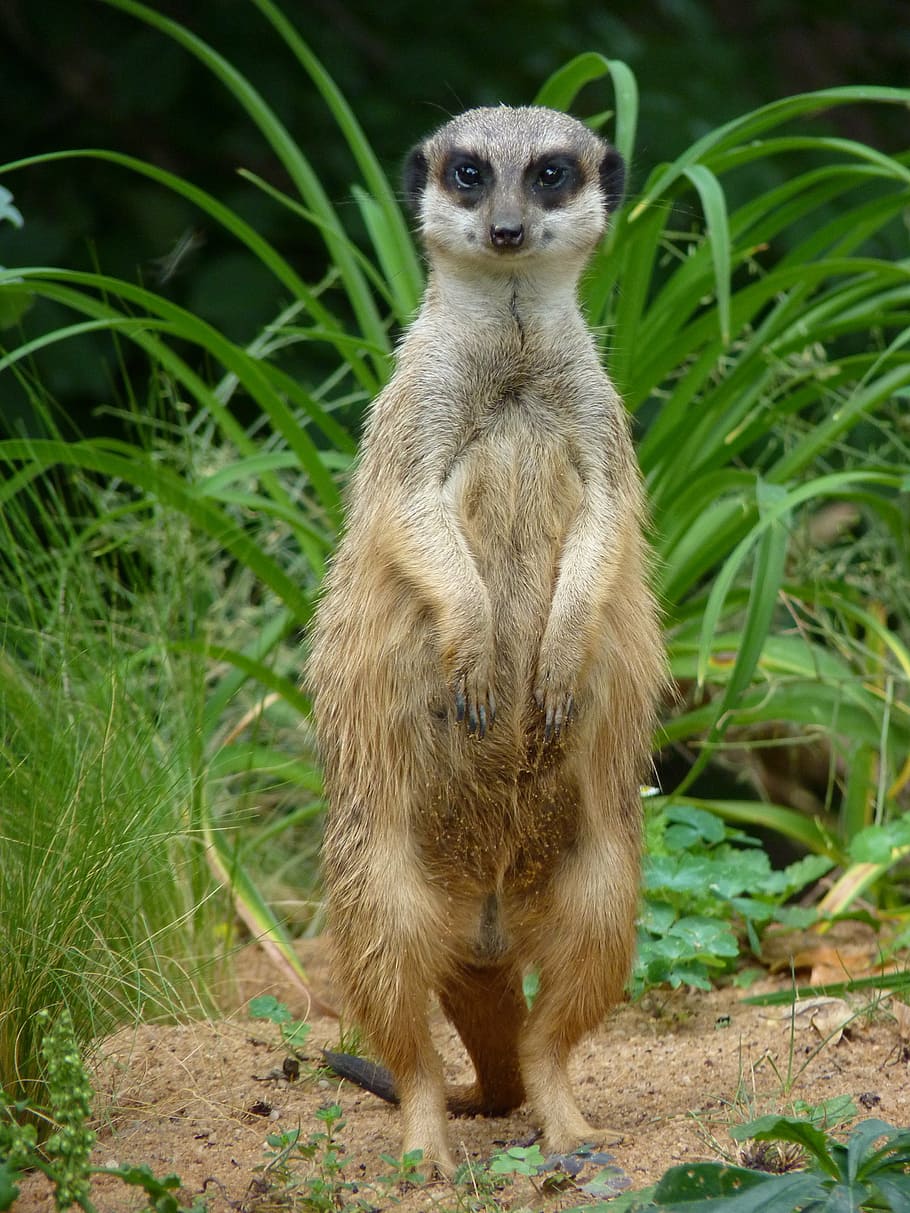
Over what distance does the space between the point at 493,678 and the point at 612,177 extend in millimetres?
1147

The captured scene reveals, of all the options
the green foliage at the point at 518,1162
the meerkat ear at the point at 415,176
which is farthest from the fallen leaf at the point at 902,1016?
the meerkat ear at the point at 415,176

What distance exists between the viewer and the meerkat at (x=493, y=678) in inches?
103

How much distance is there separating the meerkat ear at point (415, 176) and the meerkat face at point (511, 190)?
7cm

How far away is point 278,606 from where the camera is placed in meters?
4.66

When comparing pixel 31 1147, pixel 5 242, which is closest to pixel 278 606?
pixel 5 242

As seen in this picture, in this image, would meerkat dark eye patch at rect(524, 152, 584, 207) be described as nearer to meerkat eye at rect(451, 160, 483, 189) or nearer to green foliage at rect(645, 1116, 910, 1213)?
meerkat eye at rect(451, 160, 483, 189)

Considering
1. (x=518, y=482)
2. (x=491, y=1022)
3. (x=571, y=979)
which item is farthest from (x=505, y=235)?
(x=491, y=1022)

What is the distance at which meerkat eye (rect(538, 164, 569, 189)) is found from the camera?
113 inches

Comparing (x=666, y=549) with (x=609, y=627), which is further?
(x=666, y=549)

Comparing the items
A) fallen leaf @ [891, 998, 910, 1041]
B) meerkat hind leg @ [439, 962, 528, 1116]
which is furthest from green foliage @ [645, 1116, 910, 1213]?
fallen leaf @ [891, 998, 910, 1041]

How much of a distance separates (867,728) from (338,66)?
9.61 feet

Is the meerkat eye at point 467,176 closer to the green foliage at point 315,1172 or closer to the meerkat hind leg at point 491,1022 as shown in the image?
the meerkat hind leg at point 491,1022

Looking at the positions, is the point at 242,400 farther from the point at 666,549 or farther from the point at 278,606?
the point at 666,549

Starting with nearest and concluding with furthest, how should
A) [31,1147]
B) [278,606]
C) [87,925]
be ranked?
[31,1147], [87,925], [278,606]
